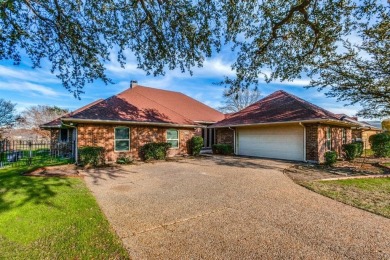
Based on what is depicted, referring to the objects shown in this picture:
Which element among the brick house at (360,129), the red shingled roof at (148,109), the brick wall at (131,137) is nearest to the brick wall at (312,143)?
the brick house at (360,129)

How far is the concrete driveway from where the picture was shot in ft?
10.2

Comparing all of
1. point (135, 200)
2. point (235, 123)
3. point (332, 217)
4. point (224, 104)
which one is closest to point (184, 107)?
point (235, 123)

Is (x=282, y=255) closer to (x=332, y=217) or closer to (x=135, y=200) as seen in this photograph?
(x=332, y=217)

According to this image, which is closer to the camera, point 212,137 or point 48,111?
point 212,137

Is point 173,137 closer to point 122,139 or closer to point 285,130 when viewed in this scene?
point 122,139

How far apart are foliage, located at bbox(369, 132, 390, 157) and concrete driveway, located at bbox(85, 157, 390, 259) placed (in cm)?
1317

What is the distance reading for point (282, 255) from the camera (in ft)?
9.82

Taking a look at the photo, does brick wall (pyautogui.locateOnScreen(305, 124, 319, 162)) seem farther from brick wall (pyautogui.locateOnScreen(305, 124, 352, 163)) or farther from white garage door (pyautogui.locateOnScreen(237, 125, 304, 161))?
white garage door (pyautogui.locateOnScreen(237, 125, 304, 161))

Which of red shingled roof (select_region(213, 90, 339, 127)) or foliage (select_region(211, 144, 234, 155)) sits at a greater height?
red shingled roof (select_region(213, 90, 339, 127))

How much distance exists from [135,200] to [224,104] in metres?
35.4

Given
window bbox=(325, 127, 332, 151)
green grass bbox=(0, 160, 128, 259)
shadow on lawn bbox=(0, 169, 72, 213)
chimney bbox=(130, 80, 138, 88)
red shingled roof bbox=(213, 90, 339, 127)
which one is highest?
chimney bbox=(130, 80, 138, 88)

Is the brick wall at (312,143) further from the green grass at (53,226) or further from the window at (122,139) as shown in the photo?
the green grass at (53,226)

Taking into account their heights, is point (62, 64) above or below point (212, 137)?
above

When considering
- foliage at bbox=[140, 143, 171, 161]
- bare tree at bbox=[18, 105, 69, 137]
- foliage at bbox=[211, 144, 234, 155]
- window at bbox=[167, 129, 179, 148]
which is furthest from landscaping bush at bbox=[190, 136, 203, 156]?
bare tree at bbox=[18, 105, 69, 137]
